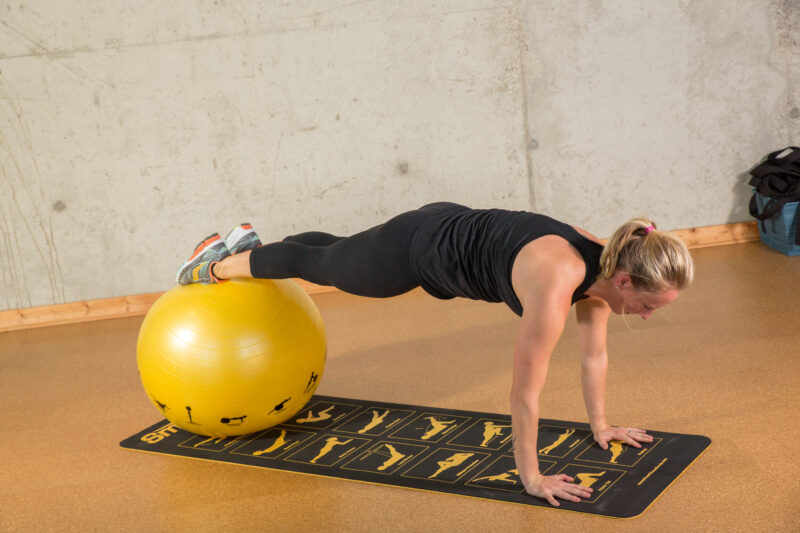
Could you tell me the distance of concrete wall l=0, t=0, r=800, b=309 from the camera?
486 centimetres

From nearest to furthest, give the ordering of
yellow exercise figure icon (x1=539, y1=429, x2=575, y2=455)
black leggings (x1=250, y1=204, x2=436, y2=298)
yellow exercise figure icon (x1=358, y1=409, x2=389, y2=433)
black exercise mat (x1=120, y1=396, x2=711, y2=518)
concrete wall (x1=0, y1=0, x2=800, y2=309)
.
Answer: black exercise mat (x1=120, y1=396, x2=711, y2=518), black leggings (x1=250, y1=204, x2=436, y2=298), yellow exercise figure icon (x1=539, y1=429, x2=575, y2=455), yellow exercise figure icon (x1=358, y1=409, x2=389, y2=433), concrete wall (x1=0, y1=0, x2=800, y2=309)

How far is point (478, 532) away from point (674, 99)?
3672 millimetres

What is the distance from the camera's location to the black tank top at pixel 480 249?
223 cm

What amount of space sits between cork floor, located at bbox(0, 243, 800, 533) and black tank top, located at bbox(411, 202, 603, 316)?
2.08 feet

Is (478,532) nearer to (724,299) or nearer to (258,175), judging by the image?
(724,299)

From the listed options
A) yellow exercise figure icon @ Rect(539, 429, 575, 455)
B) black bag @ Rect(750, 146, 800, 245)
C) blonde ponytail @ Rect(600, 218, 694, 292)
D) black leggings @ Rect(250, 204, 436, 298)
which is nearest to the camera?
blonde ponytail @ Rect(600, 218, 694, 292)

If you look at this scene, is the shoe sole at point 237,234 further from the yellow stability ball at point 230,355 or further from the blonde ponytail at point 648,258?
the blonde ponytail at point 648,258

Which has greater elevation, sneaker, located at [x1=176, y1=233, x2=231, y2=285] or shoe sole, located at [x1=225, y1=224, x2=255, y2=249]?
shoe sole, located at [x1=225, y1=224, x2=255, y2=249]

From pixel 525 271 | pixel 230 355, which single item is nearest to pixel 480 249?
pixel 525 271

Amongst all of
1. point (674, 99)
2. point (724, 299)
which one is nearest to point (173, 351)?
point (724, 299)

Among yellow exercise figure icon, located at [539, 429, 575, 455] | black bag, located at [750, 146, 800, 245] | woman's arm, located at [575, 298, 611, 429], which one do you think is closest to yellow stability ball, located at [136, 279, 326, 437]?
yellow exercise figure icon, located at [539, 429, 575, 455]

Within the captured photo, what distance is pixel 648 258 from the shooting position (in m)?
2.03

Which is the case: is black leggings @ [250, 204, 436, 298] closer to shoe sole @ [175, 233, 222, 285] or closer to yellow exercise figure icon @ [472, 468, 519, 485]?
shoe sole @ [175, 233, 222, 285]

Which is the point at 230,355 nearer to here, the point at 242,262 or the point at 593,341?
the point at 242,262
